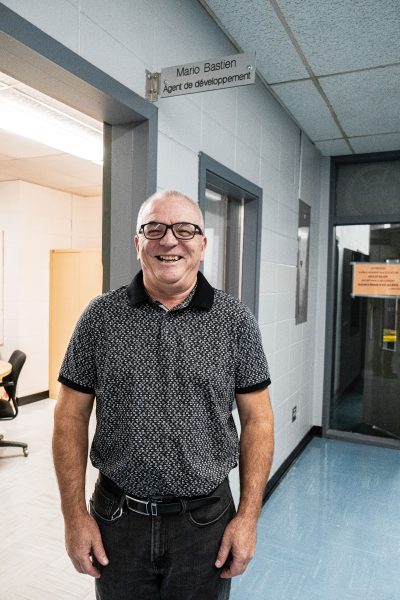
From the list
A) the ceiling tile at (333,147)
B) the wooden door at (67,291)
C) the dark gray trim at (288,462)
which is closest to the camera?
the dark gray trim at (288,462)

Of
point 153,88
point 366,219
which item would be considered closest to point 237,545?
point 153,88

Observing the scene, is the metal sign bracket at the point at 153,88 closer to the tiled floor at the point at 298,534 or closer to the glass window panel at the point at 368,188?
the tiled floor at the point at 298,534

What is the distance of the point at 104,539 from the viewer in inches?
49.3

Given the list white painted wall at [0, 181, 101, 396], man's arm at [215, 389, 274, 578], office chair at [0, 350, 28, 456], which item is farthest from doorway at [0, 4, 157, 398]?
white painted wall at [0, 181, 101, 396]

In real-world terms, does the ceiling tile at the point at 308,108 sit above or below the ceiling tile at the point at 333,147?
above

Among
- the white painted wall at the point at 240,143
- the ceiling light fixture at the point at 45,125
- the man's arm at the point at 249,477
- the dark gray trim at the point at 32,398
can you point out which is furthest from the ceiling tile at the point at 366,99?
the dark gray trim at the point at 32,398

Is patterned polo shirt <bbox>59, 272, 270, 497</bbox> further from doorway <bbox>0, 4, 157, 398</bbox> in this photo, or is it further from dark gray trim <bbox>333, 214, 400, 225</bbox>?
dark gray trim <bbox>333, 214, 400, 225</bbox>

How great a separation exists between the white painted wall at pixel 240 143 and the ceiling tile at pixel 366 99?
1.32ft

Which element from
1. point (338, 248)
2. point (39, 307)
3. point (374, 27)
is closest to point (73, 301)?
point (39, 307)

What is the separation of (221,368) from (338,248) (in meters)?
3.66

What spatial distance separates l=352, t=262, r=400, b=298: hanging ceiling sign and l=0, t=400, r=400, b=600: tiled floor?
4.91 feet

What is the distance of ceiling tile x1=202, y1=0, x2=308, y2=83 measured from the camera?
210 cm

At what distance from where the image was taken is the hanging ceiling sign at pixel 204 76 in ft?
4.99

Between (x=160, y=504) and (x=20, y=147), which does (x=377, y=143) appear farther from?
(x=160, y=504)
